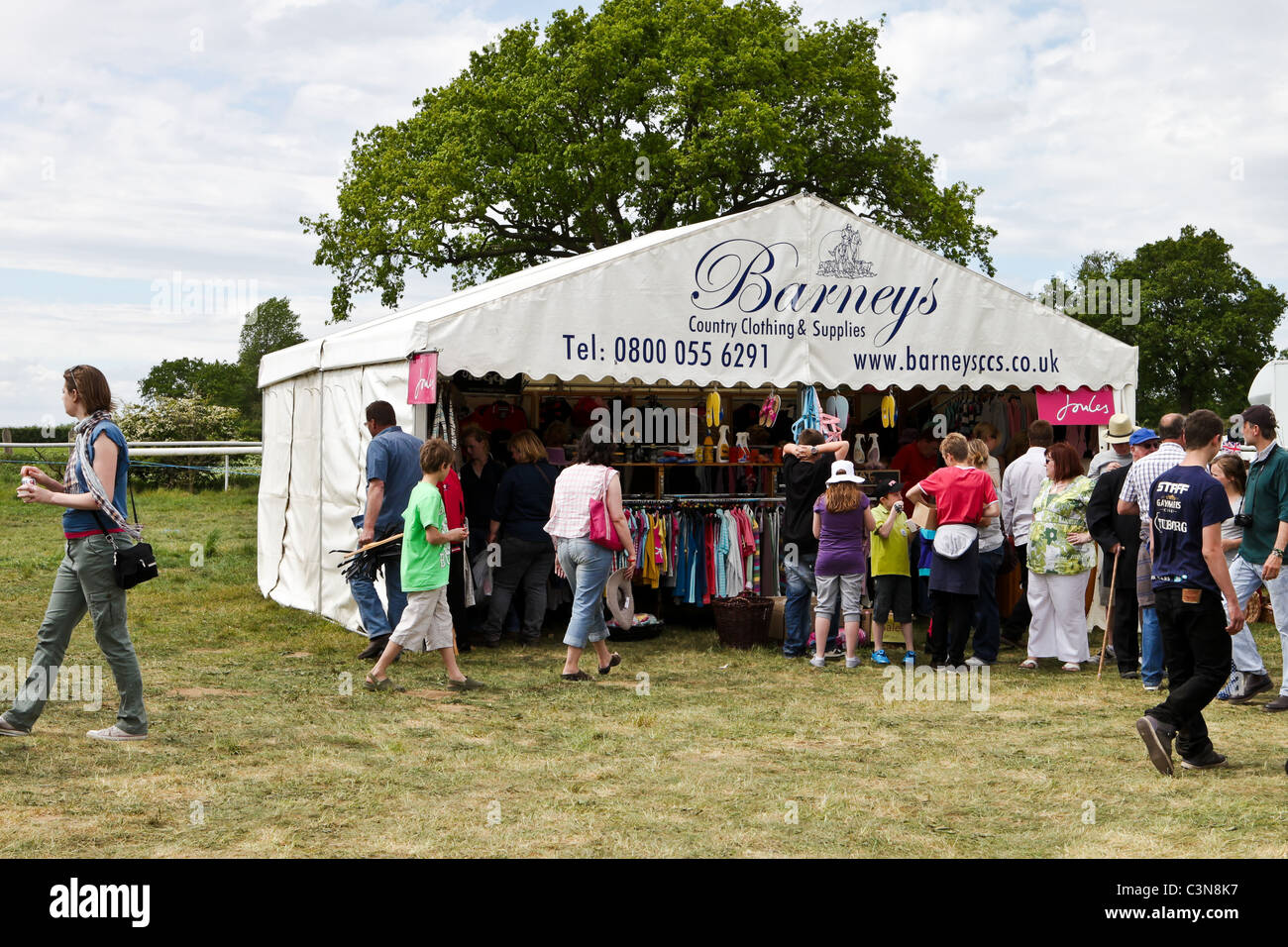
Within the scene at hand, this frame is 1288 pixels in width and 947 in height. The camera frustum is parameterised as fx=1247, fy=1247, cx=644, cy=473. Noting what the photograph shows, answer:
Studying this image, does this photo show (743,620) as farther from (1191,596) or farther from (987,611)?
(1191,596)

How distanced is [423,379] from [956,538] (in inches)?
158

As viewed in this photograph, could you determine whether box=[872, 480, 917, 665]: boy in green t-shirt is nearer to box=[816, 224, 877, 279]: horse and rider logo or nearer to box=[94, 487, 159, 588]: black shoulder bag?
box=[816, 224, 877, 279]: horse and rider logo

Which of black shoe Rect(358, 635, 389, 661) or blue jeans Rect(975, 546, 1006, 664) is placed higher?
blue jeans Rect(975, 546, 1006, 664)

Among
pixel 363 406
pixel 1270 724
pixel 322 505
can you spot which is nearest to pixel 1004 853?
pixel 1270 724

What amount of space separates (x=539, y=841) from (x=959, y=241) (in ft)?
81.6

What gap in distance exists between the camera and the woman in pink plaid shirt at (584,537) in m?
8.29

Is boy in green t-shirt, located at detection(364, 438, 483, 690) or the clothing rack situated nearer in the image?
boy in green t-shirt, located at detection(364, 438, 483, 690)

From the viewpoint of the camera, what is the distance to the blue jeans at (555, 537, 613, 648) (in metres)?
8.29

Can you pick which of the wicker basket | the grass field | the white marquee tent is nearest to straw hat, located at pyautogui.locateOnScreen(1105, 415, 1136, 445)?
the white marquee tent

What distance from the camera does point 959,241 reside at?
27703mm

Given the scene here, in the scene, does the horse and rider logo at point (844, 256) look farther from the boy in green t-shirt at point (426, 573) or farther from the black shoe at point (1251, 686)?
the black shoe at point (1251, 686)

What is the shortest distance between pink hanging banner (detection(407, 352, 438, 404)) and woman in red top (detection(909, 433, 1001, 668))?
141 inches

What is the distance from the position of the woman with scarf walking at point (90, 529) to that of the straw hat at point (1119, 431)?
283 inches

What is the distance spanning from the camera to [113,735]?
6.49 meters
